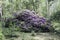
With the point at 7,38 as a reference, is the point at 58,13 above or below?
above

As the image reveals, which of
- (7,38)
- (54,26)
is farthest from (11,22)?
(54,26)

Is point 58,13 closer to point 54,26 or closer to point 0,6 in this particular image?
point 54,26

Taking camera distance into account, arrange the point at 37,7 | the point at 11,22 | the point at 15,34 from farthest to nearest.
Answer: the point at 37,7 < the point at 11,22 < the point at 15,34

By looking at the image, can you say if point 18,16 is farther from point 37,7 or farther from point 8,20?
point 37,7

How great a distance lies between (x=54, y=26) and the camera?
827cm

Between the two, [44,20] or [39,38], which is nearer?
[39,38]

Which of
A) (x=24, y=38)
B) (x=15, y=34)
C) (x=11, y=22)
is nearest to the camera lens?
(x=24, y=38)

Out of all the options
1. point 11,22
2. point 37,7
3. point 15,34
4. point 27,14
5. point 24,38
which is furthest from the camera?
point 37,7

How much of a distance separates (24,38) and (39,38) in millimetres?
746

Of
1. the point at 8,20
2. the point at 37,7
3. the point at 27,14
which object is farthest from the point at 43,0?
the point at 8,20

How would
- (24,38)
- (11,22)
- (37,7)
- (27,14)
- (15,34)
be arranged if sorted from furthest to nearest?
1. (37,7)
2. (27,14)
3. (11,22)
4. (15,34)
5. (24,38)

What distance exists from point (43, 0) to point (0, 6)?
4372 millimetres

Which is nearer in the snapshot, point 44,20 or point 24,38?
point 24,38

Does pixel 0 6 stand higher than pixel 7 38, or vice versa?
pixel 0 6
